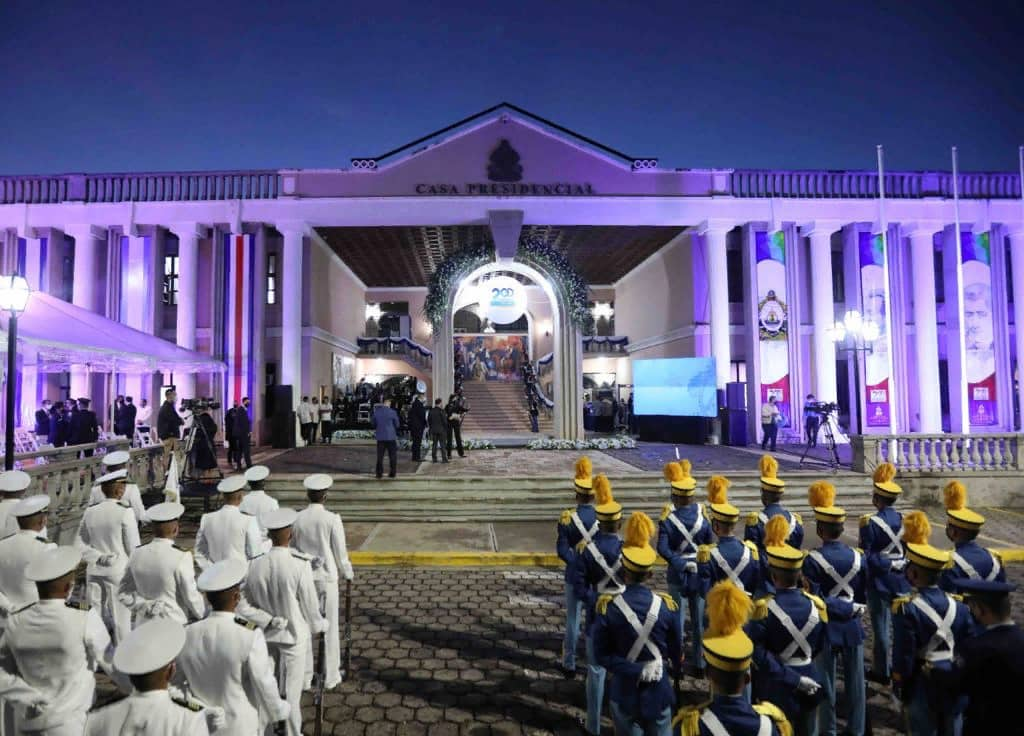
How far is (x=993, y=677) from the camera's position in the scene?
2.72 meters

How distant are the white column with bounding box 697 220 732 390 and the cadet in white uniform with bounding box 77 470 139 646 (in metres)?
18.1

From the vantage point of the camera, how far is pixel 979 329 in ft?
65.4

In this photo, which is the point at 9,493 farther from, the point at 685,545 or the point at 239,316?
the point at 239,316

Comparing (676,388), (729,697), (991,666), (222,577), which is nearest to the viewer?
(729,697)

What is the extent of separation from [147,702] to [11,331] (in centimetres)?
831

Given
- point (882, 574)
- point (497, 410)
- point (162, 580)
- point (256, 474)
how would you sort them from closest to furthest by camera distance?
point (162, 580), point (882, 574), point (256, 474), point (497, 410)

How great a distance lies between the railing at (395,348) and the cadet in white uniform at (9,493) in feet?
71.3

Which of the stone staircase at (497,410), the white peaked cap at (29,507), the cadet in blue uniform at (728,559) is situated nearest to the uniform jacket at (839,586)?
the cadet in blue uniform at (728,559)

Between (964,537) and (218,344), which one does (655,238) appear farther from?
(964,537)

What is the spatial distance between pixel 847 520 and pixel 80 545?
1176 centimetres

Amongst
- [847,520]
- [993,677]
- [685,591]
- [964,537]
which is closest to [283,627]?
[685,591]

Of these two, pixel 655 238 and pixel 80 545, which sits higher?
pixel 655 238

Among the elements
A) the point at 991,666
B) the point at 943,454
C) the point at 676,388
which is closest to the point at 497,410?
the point at 676,388

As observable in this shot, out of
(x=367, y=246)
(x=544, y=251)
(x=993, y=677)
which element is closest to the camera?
(x=993, y=677)
